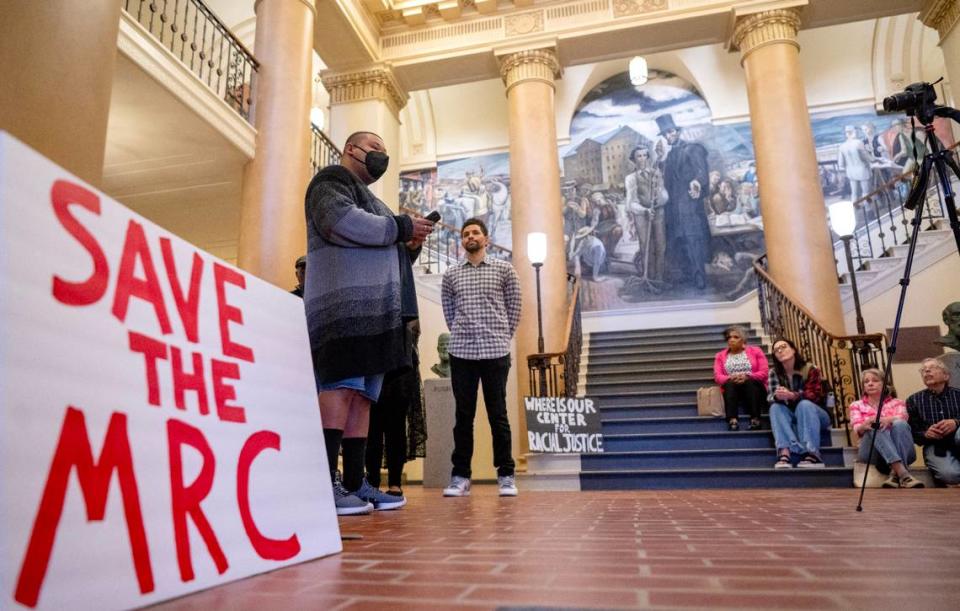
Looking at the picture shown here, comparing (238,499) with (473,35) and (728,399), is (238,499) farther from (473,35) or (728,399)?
(473,35)

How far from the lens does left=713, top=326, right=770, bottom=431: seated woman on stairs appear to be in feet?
18.9

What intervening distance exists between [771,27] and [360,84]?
18.0 feet

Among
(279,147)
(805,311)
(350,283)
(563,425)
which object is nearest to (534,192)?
(279,147)

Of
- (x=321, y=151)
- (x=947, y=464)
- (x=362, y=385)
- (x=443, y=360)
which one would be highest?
(x=321, y=151)

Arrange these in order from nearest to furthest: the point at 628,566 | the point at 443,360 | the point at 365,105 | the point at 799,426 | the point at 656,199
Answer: the point at 628,566 → the point at 799,426 → the point at 443,360 → the point at 365,105 → the point at 656,199

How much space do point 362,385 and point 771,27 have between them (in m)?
7.96

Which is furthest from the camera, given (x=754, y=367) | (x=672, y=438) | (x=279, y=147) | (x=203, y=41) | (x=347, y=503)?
(x=279, y=147)

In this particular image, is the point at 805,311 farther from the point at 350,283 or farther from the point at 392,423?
the point at 350,283

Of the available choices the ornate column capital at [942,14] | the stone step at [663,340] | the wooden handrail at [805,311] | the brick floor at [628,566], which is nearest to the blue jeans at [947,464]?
the wooden handrail at [805,311]

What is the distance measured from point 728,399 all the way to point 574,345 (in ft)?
7.97

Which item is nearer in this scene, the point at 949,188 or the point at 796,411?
the point at 949,188

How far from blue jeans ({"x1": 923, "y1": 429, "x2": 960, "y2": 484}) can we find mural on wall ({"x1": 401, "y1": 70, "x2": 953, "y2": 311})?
721 centimetres

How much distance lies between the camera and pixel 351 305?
2.34 m

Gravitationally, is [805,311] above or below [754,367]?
above
